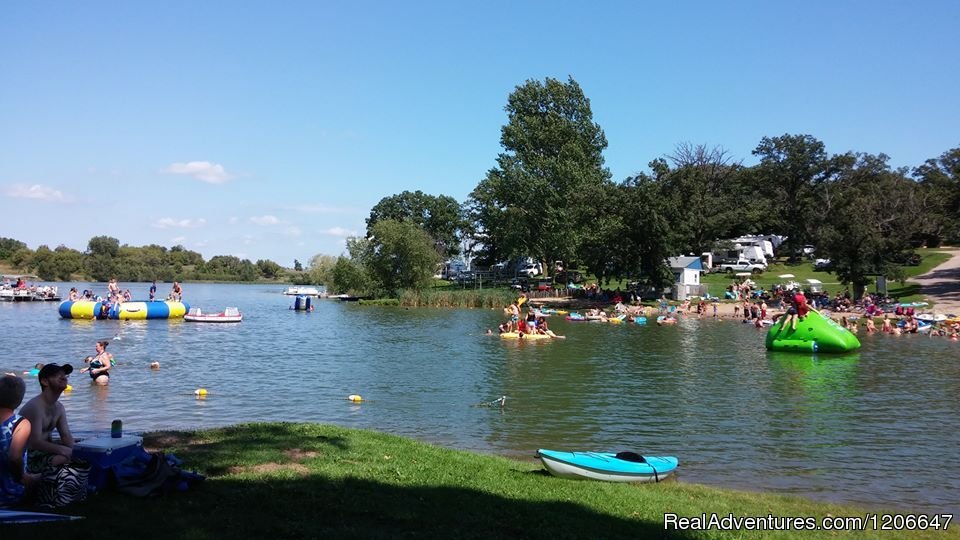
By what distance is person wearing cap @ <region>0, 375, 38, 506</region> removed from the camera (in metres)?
6.86

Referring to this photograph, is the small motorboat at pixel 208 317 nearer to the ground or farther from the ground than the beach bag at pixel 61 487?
nearer to the ground

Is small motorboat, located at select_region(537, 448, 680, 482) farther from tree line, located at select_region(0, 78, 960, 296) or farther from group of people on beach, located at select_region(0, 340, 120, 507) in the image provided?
tree line, located at select_region(0, 78, 960, 296)

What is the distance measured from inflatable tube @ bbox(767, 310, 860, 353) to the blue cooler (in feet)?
98.7

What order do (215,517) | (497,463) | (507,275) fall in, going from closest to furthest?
(215,517) < (497,463) < (507,275)

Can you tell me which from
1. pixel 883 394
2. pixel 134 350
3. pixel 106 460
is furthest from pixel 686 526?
pixel 134 350

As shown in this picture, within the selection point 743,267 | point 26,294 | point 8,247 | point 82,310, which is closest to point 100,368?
point 82,310

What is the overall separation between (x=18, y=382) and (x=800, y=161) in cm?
9597

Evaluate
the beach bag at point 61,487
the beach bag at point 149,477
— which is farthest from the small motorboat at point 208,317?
the beach bag at point 61,487

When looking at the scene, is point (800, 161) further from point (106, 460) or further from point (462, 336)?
point (106, 460)

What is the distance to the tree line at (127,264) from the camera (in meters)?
132

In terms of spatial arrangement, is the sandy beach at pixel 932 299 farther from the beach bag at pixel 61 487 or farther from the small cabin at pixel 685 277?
the beach bag at pixel 61 487

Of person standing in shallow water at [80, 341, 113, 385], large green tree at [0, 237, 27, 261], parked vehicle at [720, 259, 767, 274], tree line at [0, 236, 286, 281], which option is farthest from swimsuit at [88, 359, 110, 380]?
large green tree at [0, 237, 27, 261]

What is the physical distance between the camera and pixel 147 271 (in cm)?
14350

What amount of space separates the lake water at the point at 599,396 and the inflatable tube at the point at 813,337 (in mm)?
1159
